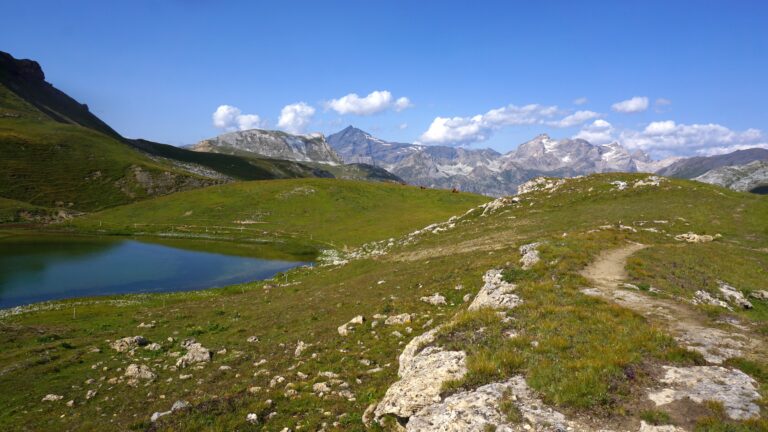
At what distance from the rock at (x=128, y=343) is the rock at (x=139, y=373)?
17.2 feet

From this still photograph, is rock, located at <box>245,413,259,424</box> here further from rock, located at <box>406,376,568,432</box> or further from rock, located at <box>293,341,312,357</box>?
rock, located at <box>293,341,312,357</box>

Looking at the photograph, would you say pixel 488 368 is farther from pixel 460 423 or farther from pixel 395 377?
pixel 395 377

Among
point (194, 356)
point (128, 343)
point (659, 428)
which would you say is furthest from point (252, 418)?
point (128, 343)

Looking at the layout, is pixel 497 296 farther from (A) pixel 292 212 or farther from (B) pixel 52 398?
(A) pixel 292 212

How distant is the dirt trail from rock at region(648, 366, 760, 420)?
1.16 m

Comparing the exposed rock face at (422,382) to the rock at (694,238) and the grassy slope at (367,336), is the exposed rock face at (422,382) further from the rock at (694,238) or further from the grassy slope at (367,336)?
the rock at (694,238)

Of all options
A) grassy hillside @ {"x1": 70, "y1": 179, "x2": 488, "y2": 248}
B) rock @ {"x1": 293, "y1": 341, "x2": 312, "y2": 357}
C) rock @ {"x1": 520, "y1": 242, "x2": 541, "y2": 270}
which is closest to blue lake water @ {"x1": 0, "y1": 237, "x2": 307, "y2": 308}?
grassy hillside @ {"x1": 70, "y1": 179, "x2": 488, "y2": 248}

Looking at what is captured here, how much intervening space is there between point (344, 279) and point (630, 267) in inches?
1189

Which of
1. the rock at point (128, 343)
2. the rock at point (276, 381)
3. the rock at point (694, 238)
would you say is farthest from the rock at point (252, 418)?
the rock at point (694, 238)

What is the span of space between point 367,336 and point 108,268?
59739mm

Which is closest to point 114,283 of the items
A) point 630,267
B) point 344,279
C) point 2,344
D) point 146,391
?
point 2,344

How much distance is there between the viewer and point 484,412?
36.5 ft

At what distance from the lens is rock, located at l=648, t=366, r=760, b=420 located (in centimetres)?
1047

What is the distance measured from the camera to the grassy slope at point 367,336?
43.8 feet
